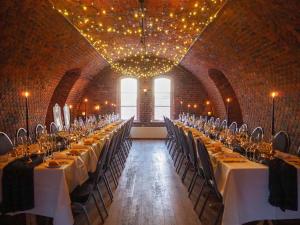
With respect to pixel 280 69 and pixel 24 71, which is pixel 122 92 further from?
pixel 280 69

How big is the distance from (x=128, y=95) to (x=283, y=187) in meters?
12.4

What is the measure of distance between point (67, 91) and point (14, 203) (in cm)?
918

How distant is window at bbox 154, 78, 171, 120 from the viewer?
15.7m

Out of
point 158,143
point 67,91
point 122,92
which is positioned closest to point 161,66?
point 122,92

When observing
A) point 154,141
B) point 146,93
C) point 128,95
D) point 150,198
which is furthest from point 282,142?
point 128,95

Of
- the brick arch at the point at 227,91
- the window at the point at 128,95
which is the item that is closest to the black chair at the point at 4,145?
the brick arch at the point at 227,91

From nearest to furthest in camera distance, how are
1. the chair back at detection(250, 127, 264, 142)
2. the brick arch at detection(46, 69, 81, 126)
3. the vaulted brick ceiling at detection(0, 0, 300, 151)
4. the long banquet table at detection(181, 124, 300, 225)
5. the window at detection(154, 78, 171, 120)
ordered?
the long banquet table at detection(181, 124, 300, 225), the chair back at detection(250, 127, 264, 142), the vaulted brick ceiling at detection(0, 0, 300, 151), the brick arch at detection(46, 69, 81, 126), the window at detection(154, 78, 171, 120)

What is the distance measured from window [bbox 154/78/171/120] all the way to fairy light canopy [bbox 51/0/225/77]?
2.91 m

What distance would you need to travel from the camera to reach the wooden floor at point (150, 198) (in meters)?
→ 4.77

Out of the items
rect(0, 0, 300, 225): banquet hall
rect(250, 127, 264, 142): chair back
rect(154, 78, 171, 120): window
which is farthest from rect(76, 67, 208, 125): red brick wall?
rect(250, 127, 264, 142): chair back

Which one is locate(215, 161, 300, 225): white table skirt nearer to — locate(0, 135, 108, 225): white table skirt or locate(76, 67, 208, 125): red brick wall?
locate(0, 135, 108, 225): white table skirt

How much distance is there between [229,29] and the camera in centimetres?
761

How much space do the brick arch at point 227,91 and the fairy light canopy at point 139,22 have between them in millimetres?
1482

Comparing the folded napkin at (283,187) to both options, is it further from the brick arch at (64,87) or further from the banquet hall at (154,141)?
the brick arch at (64,87)
